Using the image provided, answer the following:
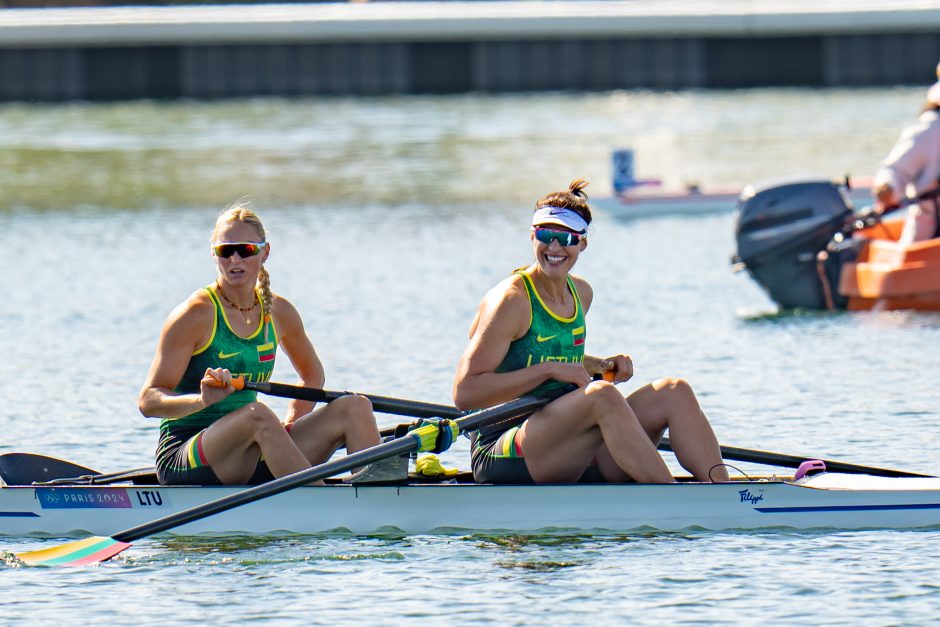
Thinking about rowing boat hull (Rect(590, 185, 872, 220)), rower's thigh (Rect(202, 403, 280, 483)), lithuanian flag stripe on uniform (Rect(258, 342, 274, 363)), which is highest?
rowing boat hull (Rect(590, 185, 872, 220))

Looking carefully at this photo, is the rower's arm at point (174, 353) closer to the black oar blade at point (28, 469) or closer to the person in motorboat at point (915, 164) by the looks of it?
the black oar blade at point (28, 469)

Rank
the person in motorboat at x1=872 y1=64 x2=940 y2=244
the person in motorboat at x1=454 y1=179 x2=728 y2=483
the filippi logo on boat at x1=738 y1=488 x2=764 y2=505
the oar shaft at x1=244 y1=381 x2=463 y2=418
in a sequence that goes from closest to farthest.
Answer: the person in motorboat at x1=454 y1=179 x2=728 y2=483, the oar shaft at x1=244 y1=381 x2=463 y2=418, the filippi logo on boat at x1=738 y1=488 x2=764 y2=505, the person in motorboat at x1=872 y1=64 x2=940 y2=244

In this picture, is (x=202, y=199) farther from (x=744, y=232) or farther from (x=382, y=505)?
(x=382, y=505)

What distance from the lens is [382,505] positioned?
8.25 metres

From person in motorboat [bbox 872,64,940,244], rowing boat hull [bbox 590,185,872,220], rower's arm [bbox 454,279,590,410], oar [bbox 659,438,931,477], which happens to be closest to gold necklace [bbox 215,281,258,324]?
rower's arm [bbox 454,279,590,410]

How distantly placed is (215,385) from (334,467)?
61cm

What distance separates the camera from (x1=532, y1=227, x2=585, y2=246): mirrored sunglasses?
7805 millimetres

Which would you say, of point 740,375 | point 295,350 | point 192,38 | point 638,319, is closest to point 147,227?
point 638,319

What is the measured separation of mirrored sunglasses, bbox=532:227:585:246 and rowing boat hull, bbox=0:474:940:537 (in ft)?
3.50

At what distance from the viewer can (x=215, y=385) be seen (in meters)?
7.58

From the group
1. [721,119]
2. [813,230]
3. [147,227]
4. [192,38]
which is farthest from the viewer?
[192,38]

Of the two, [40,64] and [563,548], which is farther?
[40,64]

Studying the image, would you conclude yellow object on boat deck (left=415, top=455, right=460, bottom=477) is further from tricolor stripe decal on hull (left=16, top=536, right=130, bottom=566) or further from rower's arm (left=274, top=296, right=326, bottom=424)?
tricolor stripe decal on hull (left=16, top=536, right=130, bottom=566)

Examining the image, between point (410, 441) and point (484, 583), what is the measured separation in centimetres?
66
